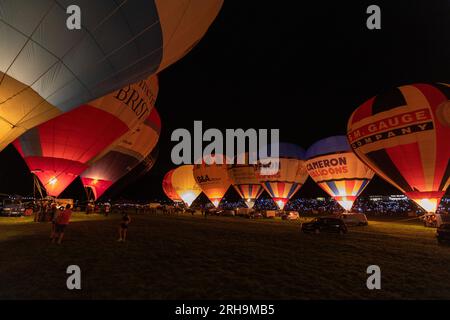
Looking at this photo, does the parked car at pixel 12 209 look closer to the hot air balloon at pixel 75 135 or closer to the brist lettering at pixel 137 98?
the hot air balloon at pixel 75 135

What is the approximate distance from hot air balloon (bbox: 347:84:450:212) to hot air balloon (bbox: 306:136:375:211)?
23.0 ft

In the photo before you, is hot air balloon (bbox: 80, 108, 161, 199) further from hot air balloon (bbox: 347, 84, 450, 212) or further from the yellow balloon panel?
hot air balloon (bbox: 347, 84, 450, 212)

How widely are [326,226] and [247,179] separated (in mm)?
22684

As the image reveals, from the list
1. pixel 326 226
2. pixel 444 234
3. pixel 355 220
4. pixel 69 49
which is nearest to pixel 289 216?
pixel 355 220

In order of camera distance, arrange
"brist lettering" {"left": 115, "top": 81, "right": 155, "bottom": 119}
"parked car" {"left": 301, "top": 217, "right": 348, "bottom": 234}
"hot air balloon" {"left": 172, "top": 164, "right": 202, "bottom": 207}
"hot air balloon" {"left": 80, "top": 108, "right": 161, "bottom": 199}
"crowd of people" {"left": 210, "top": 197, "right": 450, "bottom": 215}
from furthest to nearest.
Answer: "crowd of people" {"left": 210, "top": 197, "right": 450, "bottom": 215} → "hot air balloon" {"left": 172, "top": 164, "right": 202, "bottom": 207} → "hot air balloon" {"left": 80, "top": 108, "right": 161, "bottom": 199} → "brist lettering" {"left": 115, "top": 81, "right": 155, "bottom": 119} → "parked car" {"left": 301, "top": 217, "right": 348, "bottom": 234}

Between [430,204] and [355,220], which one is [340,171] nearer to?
[355,220]

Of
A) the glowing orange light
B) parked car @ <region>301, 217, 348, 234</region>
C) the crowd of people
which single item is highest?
the glowing orange light

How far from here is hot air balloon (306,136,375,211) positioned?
28.1 metres

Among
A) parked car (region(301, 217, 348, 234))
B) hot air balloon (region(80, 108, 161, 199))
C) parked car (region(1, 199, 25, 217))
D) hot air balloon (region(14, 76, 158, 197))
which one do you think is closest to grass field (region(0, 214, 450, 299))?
parked car (region(301, 217, 348, 234))

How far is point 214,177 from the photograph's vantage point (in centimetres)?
4100

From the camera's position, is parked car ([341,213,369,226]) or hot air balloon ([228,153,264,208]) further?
hot air balloon ([228,153,264,208])

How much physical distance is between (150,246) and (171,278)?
459cm

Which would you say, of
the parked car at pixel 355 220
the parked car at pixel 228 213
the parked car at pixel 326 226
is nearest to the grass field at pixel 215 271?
the parked car at pixel 326 226

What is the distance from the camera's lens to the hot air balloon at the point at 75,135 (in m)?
16.8
